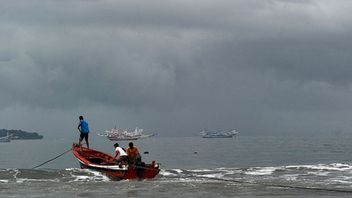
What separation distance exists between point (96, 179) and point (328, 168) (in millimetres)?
20493

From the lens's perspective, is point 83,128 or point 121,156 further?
point 83,128

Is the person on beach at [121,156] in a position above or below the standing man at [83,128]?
below

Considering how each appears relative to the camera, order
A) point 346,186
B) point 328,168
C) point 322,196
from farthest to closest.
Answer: point 328,168 < point 346,186 < point 322,196

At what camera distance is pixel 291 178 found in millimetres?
36625

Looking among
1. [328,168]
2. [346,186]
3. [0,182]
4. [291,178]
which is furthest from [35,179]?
[328,168]

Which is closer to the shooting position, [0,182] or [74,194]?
[74,194]

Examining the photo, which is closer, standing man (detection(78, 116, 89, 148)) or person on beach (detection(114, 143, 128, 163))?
person on beach (detection(114, 143, 128, 163))

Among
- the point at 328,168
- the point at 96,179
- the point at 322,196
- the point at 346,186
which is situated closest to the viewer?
the point at 322,196

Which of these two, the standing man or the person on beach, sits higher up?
the standing man

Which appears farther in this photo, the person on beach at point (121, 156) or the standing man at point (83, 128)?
the standing man at point (83, 128)

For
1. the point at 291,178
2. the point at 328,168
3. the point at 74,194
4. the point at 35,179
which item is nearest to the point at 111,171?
the point at 35,179

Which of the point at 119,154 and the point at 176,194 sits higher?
the point at 119,154

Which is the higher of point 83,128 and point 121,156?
point 83,128

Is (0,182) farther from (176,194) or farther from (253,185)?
(253,185)
